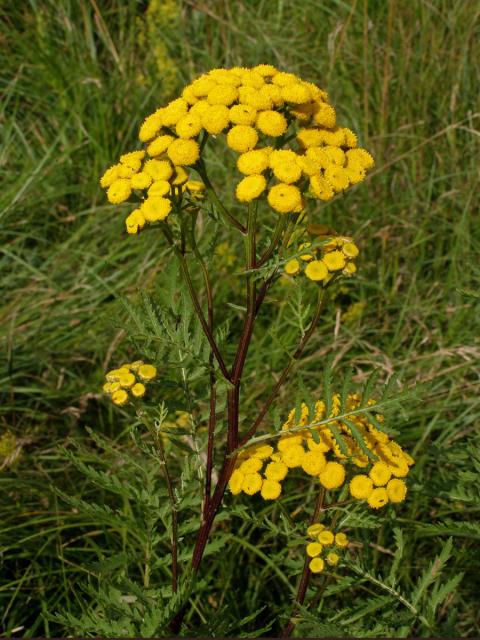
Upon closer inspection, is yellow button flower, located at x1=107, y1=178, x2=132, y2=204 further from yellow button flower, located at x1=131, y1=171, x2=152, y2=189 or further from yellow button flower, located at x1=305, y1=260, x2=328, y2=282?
yellow button flower, located at x1=305, y1=260, x2=328, y2=282

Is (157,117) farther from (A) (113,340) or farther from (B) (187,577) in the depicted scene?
(A) (113,340)

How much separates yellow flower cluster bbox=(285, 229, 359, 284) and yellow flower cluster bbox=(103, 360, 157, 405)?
15.7 inches

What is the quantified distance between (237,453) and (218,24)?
12.8 feet

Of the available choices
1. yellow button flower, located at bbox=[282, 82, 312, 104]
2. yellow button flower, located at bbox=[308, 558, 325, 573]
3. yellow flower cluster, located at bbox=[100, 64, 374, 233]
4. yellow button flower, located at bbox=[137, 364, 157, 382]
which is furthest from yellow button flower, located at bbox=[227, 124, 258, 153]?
yellow button flower, located at bbox=[308, 558, 325, 573]

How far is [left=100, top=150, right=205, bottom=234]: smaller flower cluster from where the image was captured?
151 centimetres

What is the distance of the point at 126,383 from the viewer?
1668 millimetres

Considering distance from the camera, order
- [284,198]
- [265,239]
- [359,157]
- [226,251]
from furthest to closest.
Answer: [226,251] < [265,239] < [359,157] < [284,198]

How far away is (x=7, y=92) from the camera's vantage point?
14.9 ft

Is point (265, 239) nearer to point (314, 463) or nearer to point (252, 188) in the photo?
point (252, 188)

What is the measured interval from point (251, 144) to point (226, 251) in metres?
1.98

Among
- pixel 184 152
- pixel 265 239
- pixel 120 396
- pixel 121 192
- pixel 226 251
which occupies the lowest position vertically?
pixel 226 251

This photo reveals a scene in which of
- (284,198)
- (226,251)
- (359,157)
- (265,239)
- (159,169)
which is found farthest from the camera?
(226,251)

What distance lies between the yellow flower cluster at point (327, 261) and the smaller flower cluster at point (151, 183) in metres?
0.28

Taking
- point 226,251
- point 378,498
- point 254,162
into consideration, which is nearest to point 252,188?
point 254,162
